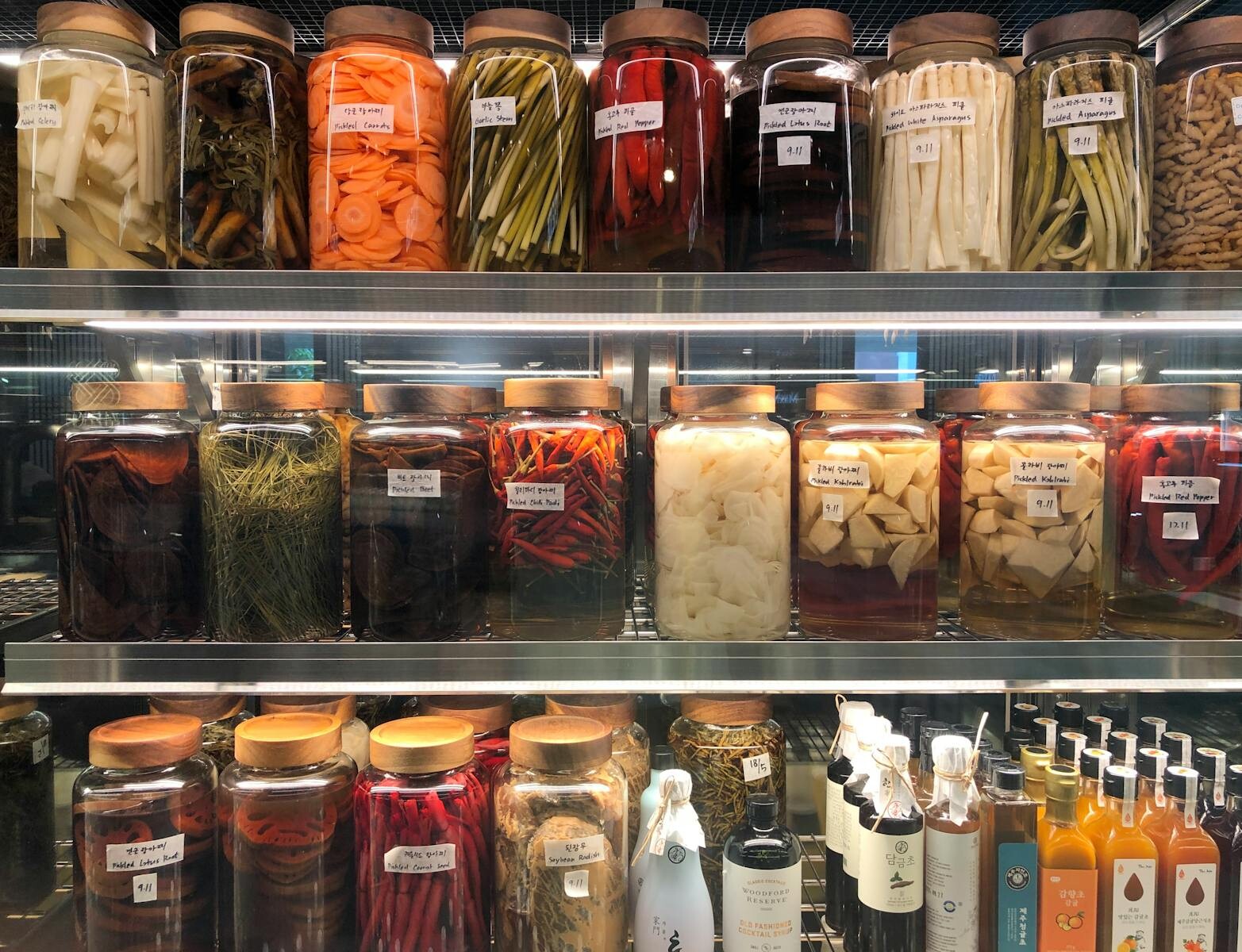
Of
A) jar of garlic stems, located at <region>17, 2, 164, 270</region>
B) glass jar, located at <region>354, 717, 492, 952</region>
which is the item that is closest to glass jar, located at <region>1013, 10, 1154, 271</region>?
glass jar, located at <region>354, 717, 492, 952</region>

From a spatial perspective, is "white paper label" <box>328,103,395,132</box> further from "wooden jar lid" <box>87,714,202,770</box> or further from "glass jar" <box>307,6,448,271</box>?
"wooden jar lid" <box>87,714,202,770</box>

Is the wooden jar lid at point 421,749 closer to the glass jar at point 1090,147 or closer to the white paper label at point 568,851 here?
the white paper label at point 568,851

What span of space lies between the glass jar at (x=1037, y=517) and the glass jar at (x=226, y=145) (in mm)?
890

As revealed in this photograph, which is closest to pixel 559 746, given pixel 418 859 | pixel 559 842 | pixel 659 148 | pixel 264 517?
pixel 559 842

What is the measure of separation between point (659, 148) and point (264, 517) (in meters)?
0.65

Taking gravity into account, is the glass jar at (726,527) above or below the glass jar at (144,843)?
above

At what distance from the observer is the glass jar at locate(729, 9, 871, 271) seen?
0.98 meters

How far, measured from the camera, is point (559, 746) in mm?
973

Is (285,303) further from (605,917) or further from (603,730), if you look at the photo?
Result: (605,917)

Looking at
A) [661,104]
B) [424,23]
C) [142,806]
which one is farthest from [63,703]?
[661,104]

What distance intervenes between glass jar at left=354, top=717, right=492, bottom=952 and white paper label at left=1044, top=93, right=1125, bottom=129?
3.40ft

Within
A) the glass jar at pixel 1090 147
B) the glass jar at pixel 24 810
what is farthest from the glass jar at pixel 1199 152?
the glass jar at pixel 24 810

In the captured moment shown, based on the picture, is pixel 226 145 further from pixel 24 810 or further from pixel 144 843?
pixel 24 810

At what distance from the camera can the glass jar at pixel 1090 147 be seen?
0.96 meters
